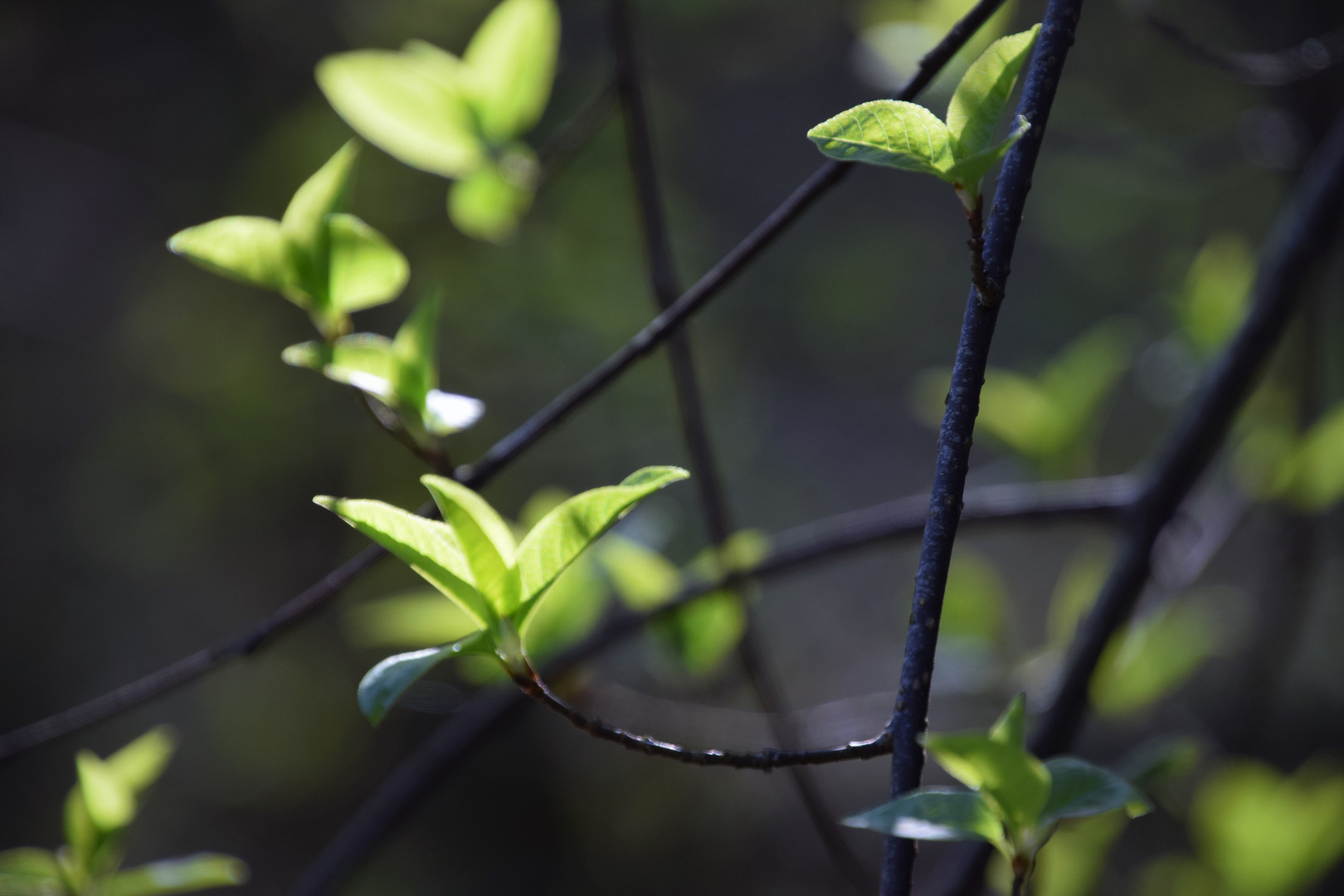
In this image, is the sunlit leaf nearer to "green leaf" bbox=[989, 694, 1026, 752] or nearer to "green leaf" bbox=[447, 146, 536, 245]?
"green leaf" bbox=[989, 694, 1026, 752]

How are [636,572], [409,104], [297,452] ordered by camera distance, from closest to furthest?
[409,104] < [636,572] < [297,452]

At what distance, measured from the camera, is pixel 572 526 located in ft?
0.90

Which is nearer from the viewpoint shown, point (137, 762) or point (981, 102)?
point (981, 102)

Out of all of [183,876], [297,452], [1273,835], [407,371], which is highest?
[297,452]

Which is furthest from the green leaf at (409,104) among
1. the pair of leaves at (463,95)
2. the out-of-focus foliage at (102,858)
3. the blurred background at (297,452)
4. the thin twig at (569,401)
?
the blurred background at (297,452)

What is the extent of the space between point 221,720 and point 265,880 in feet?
1.05

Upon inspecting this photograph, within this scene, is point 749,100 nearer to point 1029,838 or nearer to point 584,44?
point 584,44

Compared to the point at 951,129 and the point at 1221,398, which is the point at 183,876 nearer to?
the point at 951,129

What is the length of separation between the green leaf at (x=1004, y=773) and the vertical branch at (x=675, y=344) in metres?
0.22

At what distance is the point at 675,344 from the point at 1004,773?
0.34 m

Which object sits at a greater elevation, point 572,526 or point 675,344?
point 675,344

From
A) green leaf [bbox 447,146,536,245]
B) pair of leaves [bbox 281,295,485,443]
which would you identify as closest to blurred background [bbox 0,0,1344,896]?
green leaf [bbox 447,146,536,245]

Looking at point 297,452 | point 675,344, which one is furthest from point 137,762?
point 297,452

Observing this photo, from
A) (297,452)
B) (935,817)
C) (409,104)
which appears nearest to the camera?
(935,817)
